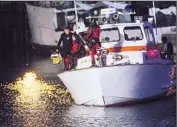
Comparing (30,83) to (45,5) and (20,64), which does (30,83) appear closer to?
(20,64)

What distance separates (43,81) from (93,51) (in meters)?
5.58

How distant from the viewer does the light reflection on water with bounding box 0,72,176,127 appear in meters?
10.2

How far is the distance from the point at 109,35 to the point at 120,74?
218 cm

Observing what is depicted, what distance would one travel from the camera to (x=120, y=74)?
11609 millimetres

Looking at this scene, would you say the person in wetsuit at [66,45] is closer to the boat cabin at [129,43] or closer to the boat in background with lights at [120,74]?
the boat cabin at [129,43]

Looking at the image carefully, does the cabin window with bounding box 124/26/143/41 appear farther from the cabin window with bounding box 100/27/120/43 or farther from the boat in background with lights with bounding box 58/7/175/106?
the cabin window with bounding box 100/27/120/43

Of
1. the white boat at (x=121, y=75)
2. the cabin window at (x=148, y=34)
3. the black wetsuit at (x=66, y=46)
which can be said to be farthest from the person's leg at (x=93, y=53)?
the cabin window at (x=148, y=34)

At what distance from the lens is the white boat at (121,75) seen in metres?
11.6

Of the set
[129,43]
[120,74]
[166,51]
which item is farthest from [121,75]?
[166,51]

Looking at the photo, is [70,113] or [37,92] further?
[37,92]

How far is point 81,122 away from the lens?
33.9 feet

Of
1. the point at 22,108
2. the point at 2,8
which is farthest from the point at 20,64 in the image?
the point at 22,108

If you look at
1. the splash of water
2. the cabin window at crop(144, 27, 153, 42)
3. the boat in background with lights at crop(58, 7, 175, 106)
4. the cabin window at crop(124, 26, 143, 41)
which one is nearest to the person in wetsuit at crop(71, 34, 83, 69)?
the boat in background with lights at crop(58, 7, 175, 106)

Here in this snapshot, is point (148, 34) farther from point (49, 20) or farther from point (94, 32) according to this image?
point (49, 20)
